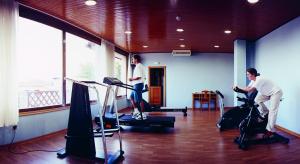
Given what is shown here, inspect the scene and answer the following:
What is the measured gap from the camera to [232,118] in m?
5.57

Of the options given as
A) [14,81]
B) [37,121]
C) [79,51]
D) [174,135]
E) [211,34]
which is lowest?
[174,135]

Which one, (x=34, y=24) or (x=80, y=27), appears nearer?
(x=34, y=24)

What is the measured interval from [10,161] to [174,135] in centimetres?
296

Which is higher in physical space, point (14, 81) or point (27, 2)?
point (27, 2)

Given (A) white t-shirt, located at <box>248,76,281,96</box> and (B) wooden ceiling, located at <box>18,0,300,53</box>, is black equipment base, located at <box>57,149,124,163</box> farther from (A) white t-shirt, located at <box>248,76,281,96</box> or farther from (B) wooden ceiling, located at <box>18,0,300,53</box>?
(A) white t-shirt, located at <box>248,76,281,96</box>

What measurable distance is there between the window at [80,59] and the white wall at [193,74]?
392cm

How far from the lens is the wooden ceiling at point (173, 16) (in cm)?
413

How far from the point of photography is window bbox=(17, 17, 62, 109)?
4.65 meters

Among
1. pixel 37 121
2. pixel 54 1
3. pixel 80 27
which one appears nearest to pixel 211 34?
pixel 80 27

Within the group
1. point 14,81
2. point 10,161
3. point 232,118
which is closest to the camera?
point 10,161

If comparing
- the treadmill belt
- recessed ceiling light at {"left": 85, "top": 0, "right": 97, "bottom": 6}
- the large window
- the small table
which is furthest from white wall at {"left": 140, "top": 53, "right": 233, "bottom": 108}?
recessed ceiling light at {"left": 85, "top": 0, "right": 97, "bottom": 6}

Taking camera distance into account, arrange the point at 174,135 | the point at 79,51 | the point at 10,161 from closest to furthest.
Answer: the point at 10,161 → the point at 174,135 → the point at 79,51

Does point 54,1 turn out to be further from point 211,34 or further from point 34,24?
point 211,34

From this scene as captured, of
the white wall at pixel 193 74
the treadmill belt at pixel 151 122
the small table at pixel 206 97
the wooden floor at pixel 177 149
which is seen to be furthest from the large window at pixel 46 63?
the small table at pixel 206 97
